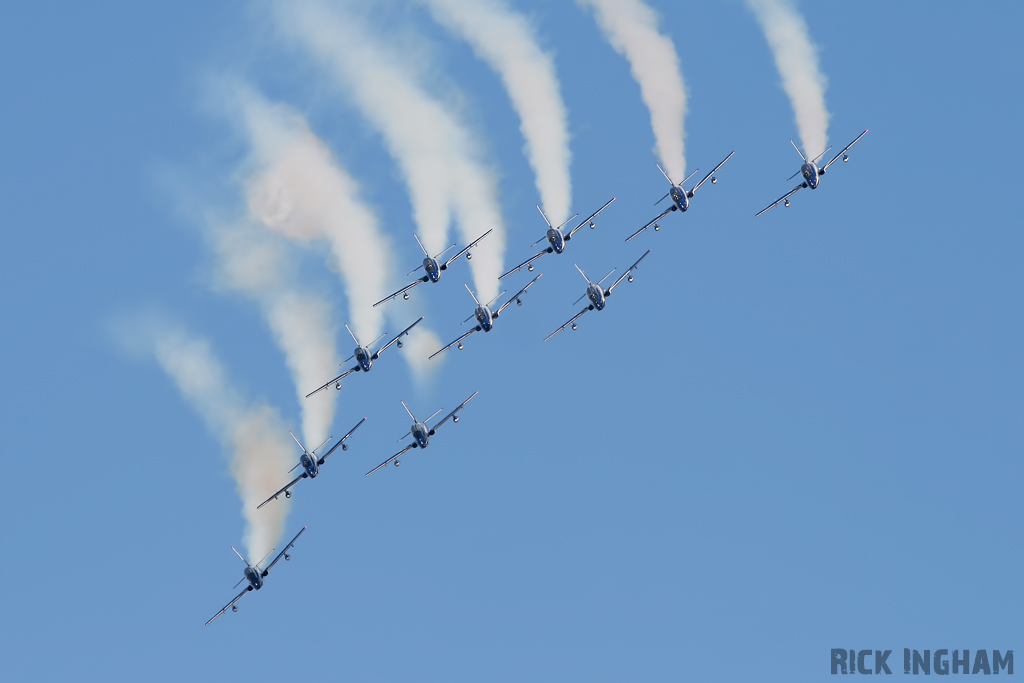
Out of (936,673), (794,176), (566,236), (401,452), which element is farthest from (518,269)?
(936,673)

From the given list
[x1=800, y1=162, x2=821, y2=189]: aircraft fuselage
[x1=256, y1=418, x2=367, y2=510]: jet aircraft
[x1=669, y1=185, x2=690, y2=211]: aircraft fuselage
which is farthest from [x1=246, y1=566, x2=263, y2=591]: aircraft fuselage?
[x1=800, y1=162, x2=821, y2=189]: aircraft fuselage

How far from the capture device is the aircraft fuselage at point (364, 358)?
66000mm

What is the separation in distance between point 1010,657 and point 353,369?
128 feet

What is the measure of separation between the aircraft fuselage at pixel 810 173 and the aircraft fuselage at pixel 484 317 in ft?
67.2

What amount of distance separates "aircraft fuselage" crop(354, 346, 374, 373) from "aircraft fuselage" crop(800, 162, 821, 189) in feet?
91.0

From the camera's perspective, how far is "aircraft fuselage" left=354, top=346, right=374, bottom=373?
66.0 m

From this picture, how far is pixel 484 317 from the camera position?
215 feet

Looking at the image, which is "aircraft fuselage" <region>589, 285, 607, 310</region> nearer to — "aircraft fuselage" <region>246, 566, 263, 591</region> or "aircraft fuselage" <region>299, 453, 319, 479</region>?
"aircraft fuselage" <region>299, 453, 319, 479</region>

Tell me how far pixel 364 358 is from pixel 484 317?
7327 mm

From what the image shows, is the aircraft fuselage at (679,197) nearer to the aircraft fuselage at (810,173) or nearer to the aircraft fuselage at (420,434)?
the aircraft fuselage at (810,173)

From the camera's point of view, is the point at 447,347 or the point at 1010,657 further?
the point at 447,347

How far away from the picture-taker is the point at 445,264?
2616 inches

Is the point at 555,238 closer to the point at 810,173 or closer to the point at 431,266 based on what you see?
the point at 431,266

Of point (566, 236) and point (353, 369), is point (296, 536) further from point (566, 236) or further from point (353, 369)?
point (566, 236)
